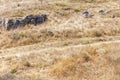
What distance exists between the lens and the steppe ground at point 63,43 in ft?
56.4

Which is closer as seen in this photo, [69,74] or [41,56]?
[69,74]

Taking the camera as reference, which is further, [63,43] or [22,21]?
[22,21]

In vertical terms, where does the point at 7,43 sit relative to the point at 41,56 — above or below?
below

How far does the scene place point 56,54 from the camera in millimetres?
21812

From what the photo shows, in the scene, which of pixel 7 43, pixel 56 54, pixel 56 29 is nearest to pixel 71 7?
pixel 56 29

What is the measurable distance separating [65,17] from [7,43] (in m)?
11.1

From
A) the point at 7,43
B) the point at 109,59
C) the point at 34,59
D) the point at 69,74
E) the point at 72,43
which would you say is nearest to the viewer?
the point at 69,74

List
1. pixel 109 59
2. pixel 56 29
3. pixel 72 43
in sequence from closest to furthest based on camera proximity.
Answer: pixel 109 59, pixel 72 43, pixel 56 29

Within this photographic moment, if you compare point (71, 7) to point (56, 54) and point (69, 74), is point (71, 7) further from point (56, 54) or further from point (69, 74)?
point (69, 74)

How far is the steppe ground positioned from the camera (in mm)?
17188

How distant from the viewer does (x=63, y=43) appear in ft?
93.1

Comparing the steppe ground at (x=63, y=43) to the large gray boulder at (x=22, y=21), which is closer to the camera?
the steppe ground at (x=63, y=43)

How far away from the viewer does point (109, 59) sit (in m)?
17.7

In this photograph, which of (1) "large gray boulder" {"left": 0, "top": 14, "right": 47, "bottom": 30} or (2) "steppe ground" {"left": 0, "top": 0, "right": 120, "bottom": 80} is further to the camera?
(1) "large gray boulder" {"left": 0, "top": 14, "right": 47, "bottom": 30}
